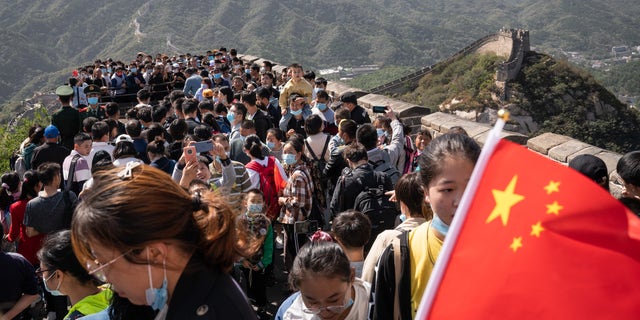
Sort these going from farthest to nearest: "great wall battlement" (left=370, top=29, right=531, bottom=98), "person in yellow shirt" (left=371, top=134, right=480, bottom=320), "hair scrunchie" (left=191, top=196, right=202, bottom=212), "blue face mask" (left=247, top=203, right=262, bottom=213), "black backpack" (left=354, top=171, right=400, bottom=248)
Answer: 1. "great wall battlement" (left=370, top=29, right=531, bottom=98)
2. "blue face mask" (left=247, top=203, right=262, bottom=213)
3. "black backpack" (left=354, top=171, right=400, bottom=248)
4. "person in yellow shirt" (left=371, top=134, right=480, bottom=320)
5. "hair scrunchie" (left=191, top=196, right=202, bottom=212)

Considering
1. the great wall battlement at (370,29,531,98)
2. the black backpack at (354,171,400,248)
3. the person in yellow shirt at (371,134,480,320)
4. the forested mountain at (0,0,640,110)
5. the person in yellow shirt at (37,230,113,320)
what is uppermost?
the person in yellow shirt at (371,134,480,320)

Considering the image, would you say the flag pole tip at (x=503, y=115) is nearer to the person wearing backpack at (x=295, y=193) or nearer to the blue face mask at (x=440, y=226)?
the blue face mask at (x=440, y=226)

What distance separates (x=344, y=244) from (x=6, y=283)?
208 cm

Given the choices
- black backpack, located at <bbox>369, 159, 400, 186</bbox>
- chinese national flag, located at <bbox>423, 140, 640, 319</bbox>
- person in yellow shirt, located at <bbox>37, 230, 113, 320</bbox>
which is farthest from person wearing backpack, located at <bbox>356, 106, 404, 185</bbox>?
chinese national flag, located at <bbox>423, 140, 640, 319</bbox>

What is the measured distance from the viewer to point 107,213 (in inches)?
67.5

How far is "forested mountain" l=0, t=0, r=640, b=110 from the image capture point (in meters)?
83.4

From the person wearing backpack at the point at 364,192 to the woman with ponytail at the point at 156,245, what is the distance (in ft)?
9.03

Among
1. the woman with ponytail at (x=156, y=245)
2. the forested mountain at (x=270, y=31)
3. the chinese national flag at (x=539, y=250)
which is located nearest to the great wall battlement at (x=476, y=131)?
the chinese national flag at (x=539, y=250)

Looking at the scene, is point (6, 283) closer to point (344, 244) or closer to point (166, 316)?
point (344, 244)

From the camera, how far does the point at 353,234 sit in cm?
362

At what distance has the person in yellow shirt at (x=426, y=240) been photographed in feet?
7.60

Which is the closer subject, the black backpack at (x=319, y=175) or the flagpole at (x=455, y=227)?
the flagpole at (x=455, y=227)

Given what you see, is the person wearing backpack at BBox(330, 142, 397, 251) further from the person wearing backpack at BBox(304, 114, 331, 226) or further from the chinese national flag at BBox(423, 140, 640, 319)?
the chinese national flag at BBox(423, 140, 640, 319)

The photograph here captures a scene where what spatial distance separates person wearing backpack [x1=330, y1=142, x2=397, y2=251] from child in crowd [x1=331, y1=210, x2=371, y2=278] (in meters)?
0.85
